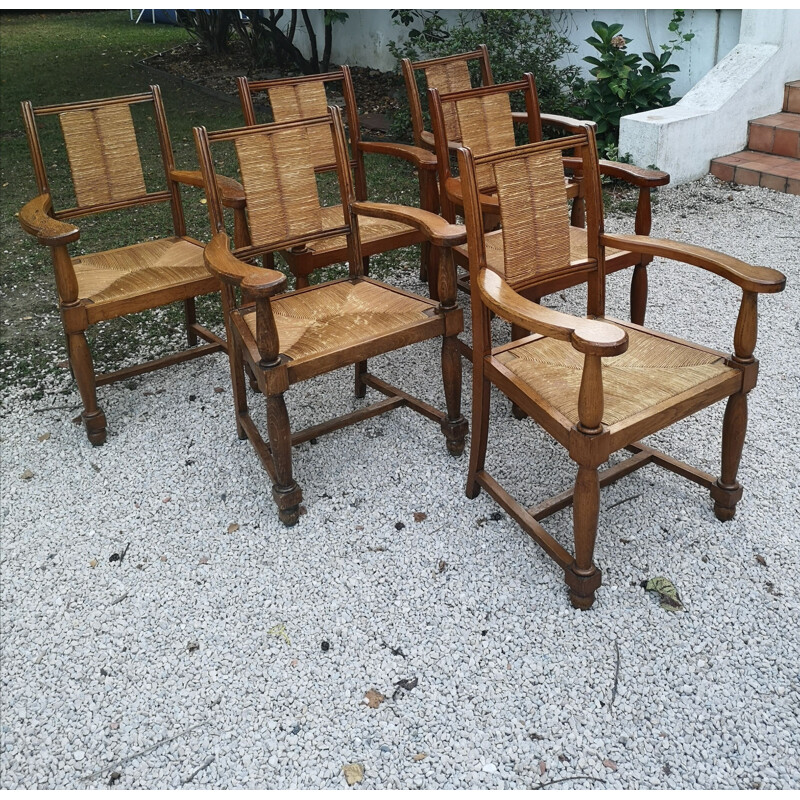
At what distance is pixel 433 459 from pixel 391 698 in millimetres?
1001

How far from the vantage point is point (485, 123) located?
3.17 m

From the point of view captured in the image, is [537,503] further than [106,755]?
Yes

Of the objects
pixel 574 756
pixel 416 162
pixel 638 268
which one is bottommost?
pixel 574 756

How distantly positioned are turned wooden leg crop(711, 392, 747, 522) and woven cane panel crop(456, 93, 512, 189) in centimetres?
144

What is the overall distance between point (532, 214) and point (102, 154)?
1843 millimetres

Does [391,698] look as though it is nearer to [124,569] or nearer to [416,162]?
[124,569]

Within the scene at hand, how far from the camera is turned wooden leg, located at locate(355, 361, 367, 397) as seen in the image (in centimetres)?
314

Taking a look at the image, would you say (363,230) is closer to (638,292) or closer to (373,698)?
(638,292)

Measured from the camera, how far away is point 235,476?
2.73 metres

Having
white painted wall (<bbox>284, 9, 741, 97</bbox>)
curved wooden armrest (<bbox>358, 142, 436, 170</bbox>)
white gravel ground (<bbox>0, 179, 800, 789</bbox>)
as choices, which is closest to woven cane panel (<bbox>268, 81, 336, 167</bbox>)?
curved wooden armrest (<bbox>358, 142, 436, 170</bbox>)

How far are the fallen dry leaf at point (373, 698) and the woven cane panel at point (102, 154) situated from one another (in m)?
2.23

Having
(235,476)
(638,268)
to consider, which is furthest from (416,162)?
(235,476)

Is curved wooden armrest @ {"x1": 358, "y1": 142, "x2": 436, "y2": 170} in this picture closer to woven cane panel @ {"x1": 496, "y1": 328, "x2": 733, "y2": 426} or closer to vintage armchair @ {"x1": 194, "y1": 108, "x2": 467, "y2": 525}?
vintage armchair @ {"x1": 194, "y1": 108, "x2": 467, "y2": 525}

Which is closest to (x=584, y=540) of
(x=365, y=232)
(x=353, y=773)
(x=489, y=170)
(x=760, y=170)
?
(x=353, y=773)
